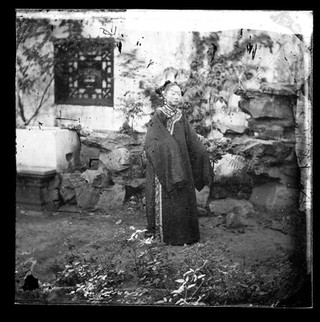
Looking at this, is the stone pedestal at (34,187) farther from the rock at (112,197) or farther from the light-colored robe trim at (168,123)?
the light-colored robe trim at (168,123)

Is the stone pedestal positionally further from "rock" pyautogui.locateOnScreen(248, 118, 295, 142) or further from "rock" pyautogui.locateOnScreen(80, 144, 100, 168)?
"rock" pyautogui.locateOnScreen(248, 118, 295, 142)

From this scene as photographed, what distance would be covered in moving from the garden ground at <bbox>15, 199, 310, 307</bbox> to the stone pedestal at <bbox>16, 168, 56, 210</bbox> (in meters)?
0.13

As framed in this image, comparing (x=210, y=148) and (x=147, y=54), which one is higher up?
(x=147, y=54)

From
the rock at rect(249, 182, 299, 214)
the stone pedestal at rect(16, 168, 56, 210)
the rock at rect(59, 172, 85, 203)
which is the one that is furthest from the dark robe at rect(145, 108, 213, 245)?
the stone pedestal at rect(16, 168, 56, 210)

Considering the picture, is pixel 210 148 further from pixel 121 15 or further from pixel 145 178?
pixel 121 15

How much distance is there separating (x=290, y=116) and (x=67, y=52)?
5.43 ft

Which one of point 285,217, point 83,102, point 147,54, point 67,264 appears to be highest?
point 147,54

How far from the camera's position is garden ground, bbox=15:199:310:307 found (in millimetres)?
4770

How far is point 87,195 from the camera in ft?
15.9

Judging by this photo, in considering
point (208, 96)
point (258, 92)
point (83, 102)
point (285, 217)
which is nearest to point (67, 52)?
point (83, 102)

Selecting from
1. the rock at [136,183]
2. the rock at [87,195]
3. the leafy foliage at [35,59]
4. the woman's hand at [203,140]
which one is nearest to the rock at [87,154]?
the rock at [87,195]

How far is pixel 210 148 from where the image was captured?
4781mm

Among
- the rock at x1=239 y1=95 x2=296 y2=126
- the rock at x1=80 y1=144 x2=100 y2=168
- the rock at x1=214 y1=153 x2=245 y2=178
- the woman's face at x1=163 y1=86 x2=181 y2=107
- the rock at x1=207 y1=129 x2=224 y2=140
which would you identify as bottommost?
the rock at x1=214 y1=153 x2=245 y2=178

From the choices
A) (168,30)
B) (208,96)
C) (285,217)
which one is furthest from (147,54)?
(285,217)
